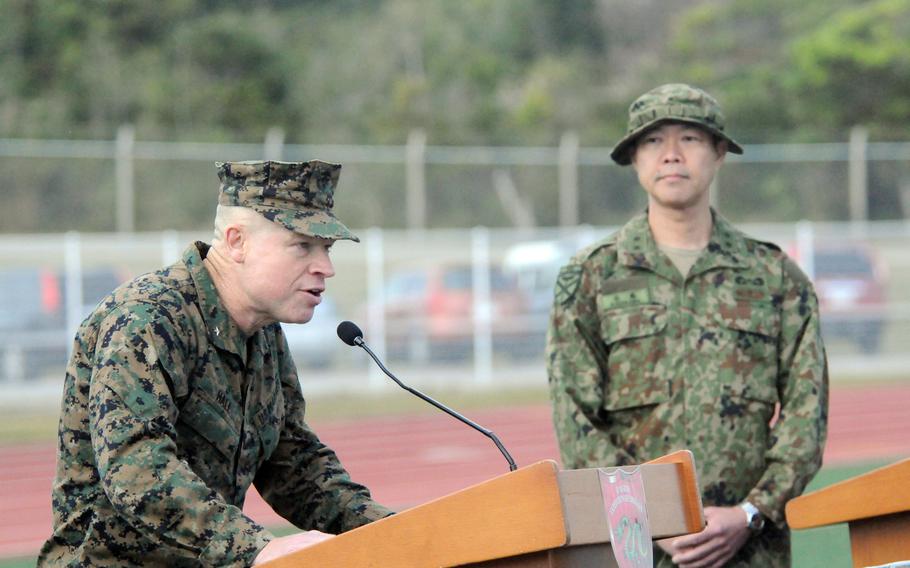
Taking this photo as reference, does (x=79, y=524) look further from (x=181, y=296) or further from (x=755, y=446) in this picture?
(x=755, y=446)

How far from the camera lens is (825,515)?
3.49 meters

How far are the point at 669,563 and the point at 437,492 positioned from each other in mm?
7353

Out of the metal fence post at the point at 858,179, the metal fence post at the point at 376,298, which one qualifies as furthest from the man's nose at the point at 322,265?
the metal fence post at the point at 858,179

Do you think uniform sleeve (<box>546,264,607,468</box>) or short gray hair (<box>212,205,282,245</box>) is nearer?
short gray hair (<box>212,205,282,245</box>)

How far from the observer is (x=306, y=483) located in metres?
3.51

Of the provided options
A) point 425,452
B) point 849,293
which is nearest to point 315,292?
point 425,452

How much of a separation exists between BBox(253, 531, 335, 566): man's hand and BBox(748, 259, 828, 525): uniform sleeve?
1.84 metres

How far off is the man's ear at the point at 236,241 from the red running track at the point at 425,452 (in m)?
6.35

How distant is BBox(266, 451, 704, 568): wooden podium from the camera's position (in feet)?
8.10

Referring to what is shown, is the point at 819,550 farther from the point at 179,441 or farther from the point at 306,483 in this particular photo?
the point at 179,441

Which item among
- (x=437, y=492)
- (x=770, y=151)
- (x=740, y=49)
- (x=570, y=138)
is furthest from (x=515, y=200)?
(x=740, y=49)

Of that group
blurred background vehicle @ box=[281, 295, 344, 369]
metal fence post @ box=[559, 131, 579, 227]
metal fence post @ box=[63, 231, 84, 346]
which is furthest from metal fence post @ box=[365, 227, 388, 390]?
metal fence post @ box=[63, 231, 84, 346]

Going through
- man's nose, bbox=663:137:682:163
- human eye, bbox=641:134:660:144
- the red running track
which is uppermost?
human eye, bbox=641:134:660:144

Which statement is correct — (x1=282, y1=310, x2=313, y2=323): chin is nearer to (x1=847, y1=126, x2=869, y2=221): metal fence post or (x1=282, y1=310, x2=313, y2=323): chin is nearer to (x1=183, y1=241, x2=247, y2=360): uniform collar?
(x1=183, y1=241, x2=247, y2=360): uniform collar
